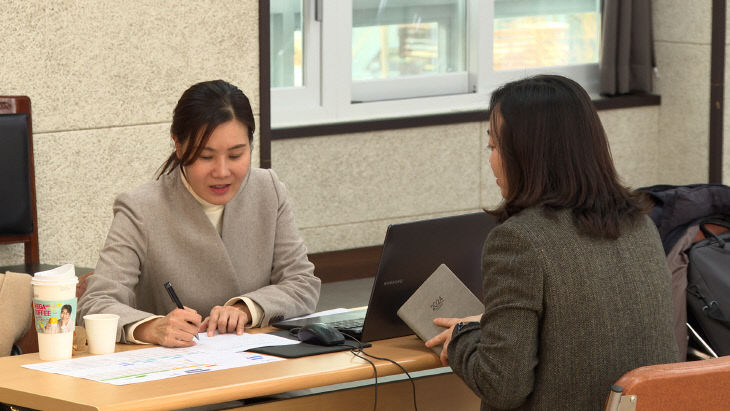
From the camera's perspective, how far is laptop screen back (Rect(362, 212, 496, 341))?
2.42 m

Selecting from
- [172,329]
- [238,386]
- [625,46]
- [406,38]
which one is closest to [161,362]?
[172,329]

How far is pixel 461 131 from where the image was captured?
18.5 feet

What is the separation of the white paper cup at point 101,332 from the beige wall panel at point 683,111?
4.30 m

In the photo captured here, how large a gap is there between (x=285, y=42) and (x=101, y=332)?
3178mm

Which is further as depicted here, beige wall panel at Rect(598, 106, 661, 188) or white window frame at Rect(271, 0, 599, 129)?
beige wall panel at Rect(598, 106, 661, 188)

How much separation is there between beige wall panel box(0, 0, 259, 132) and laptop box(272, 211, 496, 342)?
1808 mm

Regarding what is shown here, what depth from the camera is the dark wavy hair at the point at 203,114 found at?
103 inches

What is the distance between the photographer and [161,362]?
225cm

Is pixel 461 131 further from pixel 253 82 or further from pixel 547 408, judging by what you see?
pixel 547 408

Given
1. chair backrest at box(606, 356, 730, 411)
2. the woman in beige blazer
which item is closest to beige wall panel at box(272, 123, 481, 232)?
the woman in beige blazer

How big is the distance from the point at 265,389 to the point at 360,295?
303 cm

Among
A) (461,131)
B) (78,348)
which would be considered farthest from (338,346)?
(461,131)

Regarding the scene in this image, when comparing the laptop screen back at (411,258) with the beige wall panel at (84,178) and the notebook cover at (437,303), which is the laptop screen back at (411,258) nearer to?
the notebook cover at (437,303)

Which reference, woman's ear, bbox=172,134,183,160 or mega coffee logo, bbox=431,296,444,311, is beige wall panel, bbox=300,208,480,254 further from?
mega coffee logo, bbox=431,296,444,311
